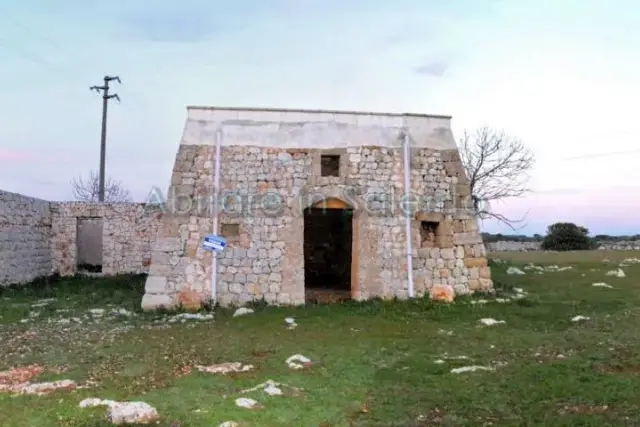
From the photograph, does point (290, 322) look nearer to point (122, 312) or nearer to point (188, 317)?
point (188, 317)

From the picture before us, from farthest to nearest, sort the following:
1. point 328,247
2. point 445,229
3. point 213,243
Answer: point 328,247 → point 445,229 → point 213,243

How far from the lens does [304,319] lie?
10.3 m

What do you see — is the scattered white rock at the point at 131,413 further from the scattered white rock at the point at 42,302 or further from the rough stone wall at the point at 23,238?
the rough stone wall at the point at 23,238

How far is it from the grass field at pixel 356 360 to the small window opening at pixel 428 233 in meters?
1.48

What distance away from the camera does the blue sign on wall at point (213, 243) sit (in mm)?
11539

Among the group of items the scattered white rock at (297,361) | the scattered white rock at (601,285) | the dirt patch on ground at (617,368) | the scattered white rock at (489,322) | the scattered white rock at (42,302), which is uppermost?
the scattered white rock at (601,285)

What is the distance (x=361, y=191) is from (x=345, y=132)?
4.39 feet

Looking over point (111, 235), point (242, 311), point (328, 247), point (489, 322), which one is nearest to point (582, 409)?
point (489, 322)

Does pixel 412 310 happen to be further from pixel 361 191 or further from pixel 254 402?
pixel 254 402

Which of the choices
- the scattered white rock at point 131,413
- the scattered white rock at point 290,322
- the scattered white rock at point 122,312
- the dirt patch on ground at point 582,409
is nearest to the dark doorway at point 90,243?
the scattered white rock at point 122,312

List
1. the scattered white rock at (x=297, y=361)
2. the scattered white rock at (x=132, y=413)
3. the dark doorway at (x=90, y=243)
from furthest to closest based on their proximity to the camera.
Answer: the dark doorway at (x=90, y=243), the scattered white rock at (x=297, y=361), the scattered white rock at (x=132, y=413)

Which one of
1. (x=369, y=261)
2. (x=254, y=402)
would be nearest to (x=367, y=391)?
(x=254, y=402)

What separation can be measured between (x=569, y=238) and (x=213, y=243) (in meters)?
34.0

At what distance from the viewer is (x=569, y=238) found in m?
39.3
